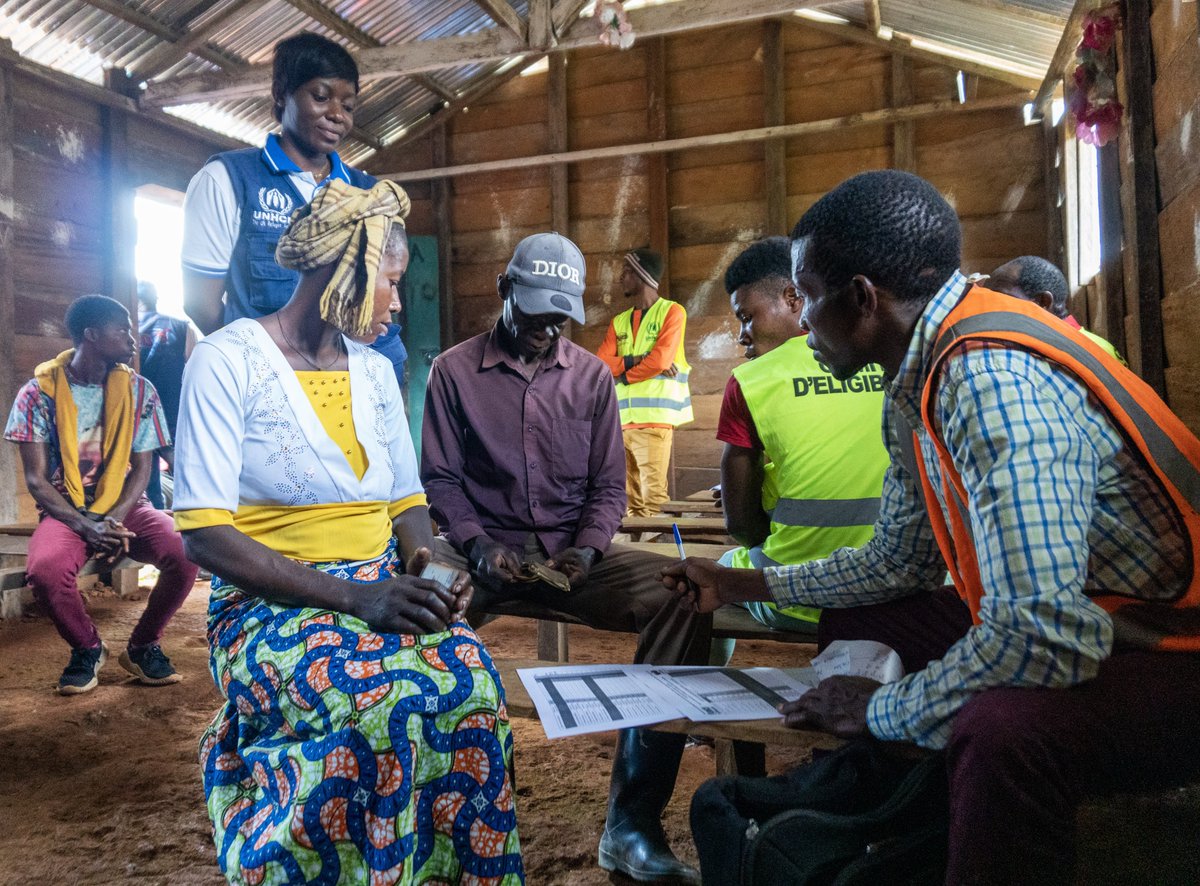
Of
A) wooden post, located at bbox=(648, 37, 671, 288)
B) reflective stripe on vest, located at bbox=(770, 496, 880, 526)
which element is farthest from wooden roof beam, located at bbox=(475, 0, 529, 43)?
reflective stripe on vest, located at bbox=(770, 496, 880, 526)

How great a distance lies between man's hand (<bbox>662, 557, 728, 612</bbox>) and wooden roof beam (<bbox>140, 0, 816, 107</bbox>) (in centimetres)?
430

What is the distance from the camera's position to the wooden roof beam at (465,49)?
5.33m

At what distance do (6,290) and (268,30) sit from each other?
2751 mm

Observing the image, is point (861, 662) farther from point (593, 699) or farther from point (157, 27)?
point (157, 27)

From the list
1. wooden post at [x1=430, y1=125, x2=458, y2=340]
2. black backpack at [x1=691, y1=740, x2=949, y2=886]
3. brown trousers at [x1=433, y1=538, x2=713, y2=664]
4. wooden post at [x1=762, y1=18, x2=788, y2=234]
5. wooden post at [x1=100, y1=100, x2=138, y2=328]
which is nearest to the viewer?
black backpack at [x1=691, y1=740, x2=949, y2=886]

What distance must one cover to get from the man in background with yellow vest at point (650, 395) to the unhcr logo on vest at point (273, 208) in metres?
3.35

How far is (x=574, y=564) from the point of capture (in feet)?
8.16

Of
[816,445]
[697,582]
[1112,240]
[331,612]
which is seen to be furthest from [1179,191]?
[331,612]

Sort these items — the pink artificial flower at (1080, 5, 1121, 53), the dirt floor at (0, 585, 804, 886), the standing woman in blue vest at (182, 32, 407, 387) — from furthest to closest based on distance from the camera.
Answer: the pink artificial flower at (1080, 5, 1121, 53), the standing woman in blue vest at (182, 32, 407, 387), the dirt floor at (0, 585, 804, 886)

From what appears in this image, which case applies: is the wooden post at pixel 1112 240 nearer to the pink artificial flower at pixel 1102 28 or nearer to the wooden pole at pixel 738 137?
the pink artificial flower at pixel 1102 28

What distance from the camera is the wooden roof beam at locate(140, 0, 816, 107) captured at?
533 centimetres

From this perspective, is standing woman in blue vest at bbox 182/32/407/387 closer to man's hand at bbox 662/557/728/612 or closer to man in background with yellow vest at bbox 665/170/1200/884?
man's hand at bbox 662/557/728/612

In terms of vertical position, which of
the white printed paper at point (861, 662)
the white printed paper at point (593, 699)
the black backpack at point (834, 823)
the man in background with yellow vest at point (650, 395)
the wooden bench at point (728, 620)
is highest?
the man in background with yellow vest at point (650, 395)

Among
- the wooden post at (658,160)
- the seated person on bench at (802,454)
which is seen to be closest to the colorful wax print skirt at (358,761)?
the seated person on bench at (802,454)
